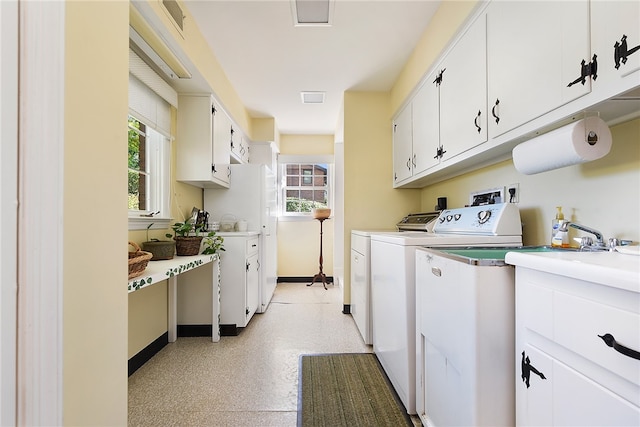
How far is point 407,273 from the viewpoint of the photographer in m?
1.57

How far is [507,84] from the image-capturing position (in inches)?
54.3

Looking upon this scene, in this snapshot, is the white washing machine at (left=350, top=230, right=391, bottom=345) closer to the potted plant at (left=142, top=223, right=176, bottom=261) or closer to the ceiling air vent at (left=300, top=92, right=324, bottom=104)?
the potted plant at (left=142, top=223, right=176, bottom=261)

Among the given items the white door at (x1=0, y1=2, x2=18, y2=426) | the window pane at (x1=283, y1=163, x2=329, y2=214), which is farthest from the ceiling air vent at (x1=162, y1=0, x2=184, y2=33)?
the window pane at (x1=283, y1=163, x2=329, y2=214)

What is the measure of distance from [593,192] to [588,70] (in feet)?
1.77

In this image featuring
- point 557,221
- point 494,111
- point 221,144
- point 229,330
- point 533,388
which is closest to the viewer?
point 533,388

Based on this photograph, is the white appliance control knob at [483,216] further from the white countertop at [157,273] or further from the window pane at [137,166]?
the window pane at [137,166]

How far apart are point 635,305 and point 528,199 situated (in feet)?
4.09

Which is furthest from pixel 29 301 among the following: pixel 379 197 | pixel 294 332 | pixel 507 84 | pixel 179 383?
pixel 379 197

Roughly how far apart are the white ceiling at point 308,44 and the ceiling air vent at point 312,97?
80mm

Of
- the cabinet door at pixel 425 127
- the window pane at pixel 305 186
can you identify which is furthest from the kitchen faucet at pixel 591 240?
the window pane at pixel 305 186

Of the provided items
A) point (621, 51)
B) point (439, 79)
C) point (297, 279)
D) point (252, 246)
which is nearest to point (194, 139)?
point (252, 246)

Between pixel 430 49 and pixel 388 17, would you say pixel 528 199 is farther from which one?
pixel 388 17

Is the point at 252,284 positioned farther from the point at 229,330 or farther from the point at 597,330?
the point at 597,330

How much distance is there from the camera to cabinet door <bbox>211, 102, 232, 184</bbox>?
9.23 ft
